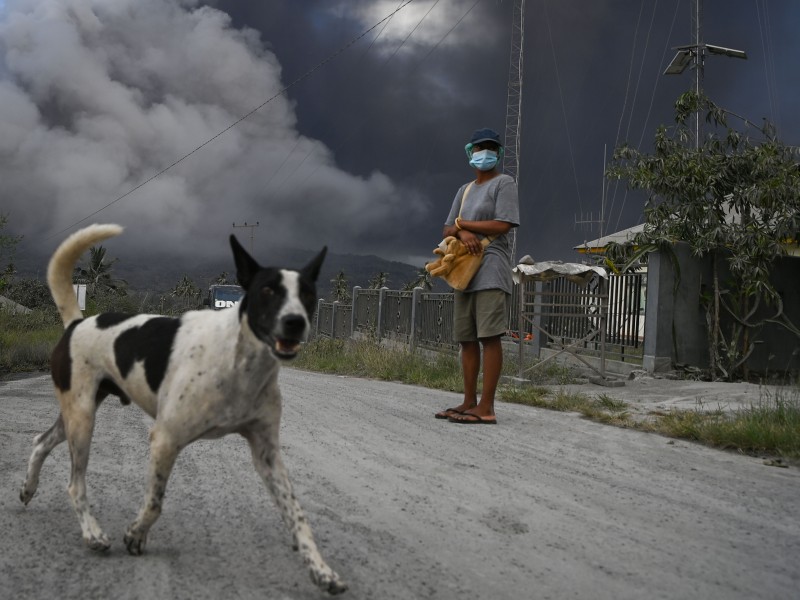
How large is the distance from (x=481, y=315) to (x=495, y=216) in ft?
2.98

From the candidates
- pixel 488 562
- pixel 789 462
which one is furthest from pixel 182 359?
pixel 789 462

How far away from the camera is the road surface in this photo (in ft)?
Result: 9.07

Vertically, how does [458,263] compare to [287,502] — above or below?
above

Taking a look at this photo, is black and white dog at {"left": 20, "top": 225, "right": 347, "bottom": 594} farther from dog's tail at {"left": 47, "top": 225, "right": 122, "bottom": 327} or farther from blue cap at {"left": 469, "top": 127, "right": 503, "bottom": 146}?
blue cap at {"left": 469, "top": 127, "right": 503, "bottom": 146}

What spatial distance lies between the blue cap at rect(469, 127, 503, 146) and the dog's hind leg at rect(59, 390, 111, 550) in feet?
14.5

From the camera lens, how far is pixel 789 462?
16.6ft

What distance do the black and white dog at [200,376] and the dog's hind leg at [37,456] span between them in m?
0.28

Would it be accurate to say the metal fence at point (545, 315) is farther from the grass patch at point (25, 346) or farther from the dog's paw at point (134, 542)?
the grass patch at point (25, 346)

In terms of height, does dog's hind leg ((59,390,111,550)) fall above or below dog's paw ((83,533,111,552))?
above

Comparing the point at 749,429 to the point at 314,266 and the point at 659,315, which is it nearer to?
the point at 314,266

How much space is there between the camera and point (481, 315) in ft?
20.9

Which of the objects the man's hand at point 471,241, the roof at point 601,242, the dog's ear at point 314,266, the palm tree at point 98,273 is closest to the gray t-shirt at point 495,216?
the man's hand at point 471,241

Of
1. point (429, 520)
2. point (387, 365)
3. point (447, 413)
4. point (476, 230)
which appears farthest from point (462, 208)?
point (387, 365)

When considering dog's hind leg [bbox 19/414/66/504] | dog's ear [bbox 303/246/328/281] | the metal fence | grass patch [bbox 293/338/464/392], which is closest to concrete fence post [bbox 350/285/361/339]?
the metal fence
